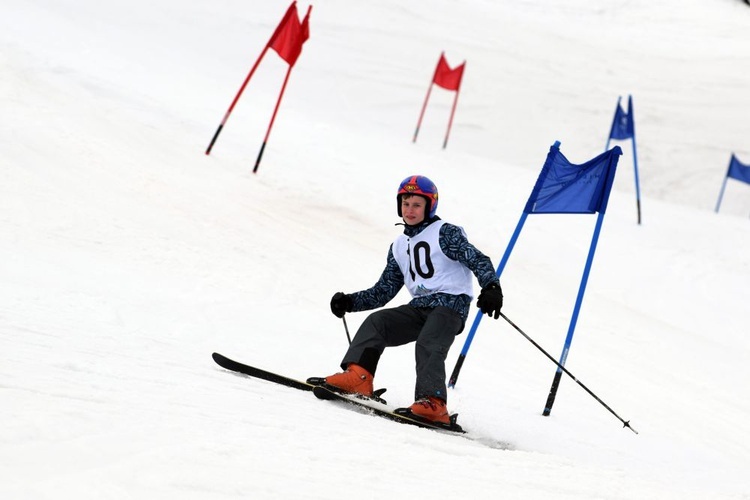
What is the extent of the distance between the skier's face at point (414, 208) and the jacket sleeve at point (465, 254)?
0.15 metres

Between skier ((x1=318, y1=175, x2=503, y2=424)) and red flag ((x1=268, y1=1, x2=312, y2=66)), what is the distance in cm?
773

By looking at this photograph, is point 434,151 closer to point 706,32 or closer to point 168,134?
point 168,134

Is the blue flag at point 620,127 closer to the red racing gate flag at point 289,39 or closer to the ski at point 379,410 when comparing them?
the red racing gate flag at point 289,39

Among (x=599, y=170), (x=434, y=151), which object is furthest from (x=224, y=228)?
(x=434, y=151)

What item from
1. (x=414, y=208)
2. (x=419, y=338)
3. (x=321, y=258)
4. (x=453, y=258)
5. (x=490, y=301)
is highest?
(x=414, y=208)

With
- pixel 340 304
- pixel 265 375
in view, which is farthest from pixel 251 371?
pixel 340 304

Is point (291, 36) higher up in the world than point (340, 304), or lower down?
higher up

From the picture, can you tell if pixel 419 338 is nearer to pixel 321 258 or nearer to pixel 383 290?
pixel 383 290

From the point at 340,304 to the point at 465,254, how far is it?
2.80ft

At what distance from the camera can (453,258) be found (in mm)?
4586

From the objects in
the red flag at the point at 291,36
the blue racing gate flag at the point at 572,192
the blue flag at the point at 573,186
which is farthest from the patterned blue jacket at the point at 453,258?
the red flag at the point at 291,36

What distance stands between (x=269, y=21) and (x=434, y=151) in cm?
834

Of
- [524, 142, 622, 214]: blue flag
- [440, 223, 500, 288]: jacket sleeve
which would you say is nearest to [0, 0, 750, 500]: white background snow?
[440, 223, 500, 288]: jacket sleeve

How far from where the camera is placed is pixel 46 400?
2.82 metres
